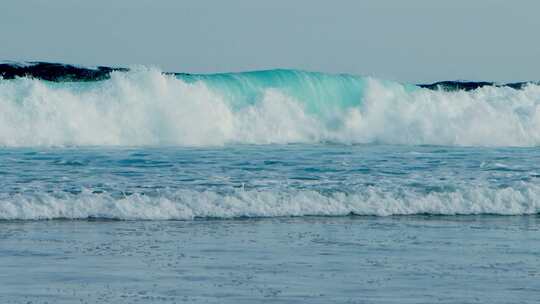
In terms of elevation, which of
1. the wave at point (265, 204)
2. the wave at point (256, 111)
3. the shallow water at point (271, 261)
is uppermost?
the wave at point (256, 111)

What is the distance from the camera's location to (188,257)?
873 centimetres

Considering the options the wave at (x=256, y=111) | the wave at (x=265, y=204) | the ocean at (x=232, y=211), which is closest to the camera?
the ocean at (x=232, y=211)

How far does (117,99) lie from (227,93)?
→ 3.52 metres

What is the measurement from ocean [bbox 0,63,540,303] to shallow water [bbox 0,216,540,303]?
20 millimetres

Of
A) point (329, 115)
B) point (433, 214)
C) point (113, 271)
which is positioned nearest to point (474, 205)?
point (433, 214)

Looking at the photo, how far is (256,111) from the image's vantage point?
28.2 meters

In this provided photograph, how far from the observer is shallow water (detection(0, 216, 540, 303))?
7270mm

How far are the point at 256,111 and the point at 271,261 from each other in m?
19.7

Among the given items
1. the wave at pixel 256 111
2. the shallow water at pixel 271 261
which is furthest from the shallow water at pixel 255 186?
the wave at pixel 256 111

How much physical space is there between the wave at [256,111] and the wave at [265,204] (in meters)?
11.9

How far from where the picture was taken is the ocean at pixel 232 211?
25.0 feet

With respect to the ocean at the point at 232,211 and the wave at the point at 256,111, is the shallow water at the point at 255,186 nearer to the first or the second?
the ocean at the point at 232,211

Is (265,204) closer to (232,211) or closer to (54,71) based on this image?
(232,211)

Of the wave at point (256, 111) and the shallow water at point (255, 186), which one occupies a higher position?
the wave at point (256, 111)
